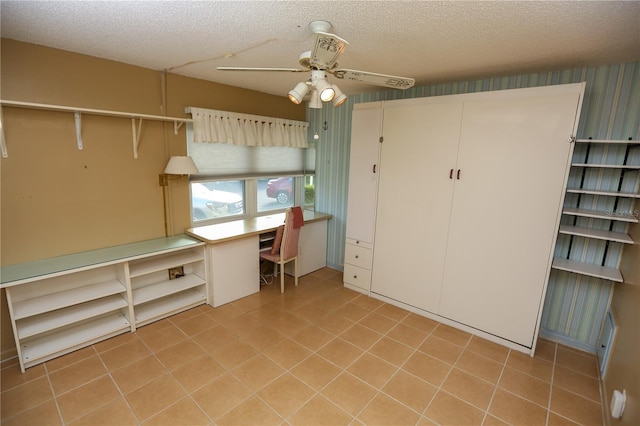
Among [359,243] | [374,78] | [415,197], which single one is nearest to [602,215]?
[415,197]

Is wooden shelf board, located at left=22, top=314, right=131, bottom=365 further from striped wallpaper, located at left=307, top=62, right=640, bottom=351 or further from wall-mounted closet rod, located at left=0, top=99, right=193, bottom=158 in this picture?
striped wallpaper, located at left=307, top=62, right=640, bottom=351

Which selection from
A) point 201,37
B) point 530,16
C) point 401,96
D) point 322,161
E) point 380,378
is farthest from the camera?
point 322,161

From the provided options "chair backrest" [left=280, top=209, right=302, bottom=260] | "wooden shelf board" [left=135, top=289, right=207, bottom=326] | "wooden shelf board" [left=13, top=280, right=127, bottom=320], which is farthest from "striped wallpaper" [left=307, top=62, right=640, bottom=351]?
"wooden shelf board" [left=13, top=280, right=127, bottom=320]

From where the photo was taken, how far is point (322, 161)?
14.5ft

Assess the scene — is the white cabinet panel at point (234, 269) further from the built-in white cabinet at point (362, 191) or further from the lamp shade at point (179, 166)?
the built-in white cabinet at point (362, 191)

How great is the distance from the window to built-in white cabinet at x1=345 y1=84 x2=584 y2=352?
5.19ft

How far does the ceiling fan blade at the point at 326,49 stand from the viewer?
144 cm

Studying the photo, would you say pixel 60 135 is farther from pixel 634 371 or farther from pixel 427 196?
pixel 634 371

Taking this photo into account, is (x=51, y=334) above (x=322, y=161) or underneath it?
underneath

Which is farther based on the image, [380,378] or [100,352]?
[100,352]

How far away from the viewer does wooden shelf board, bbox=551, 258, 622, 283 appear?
2.33 m

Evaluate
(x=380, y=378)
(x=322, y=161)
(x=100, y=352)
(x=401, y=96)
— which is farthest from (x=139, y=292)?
(x=401, y=96)

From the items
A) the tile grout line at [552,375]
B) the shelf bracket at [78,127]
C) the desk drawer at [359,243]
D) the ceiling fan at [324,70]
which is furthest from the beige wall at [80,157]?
the tile grout line at [552,375]

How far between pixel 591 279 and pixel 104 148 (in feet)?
14.3
